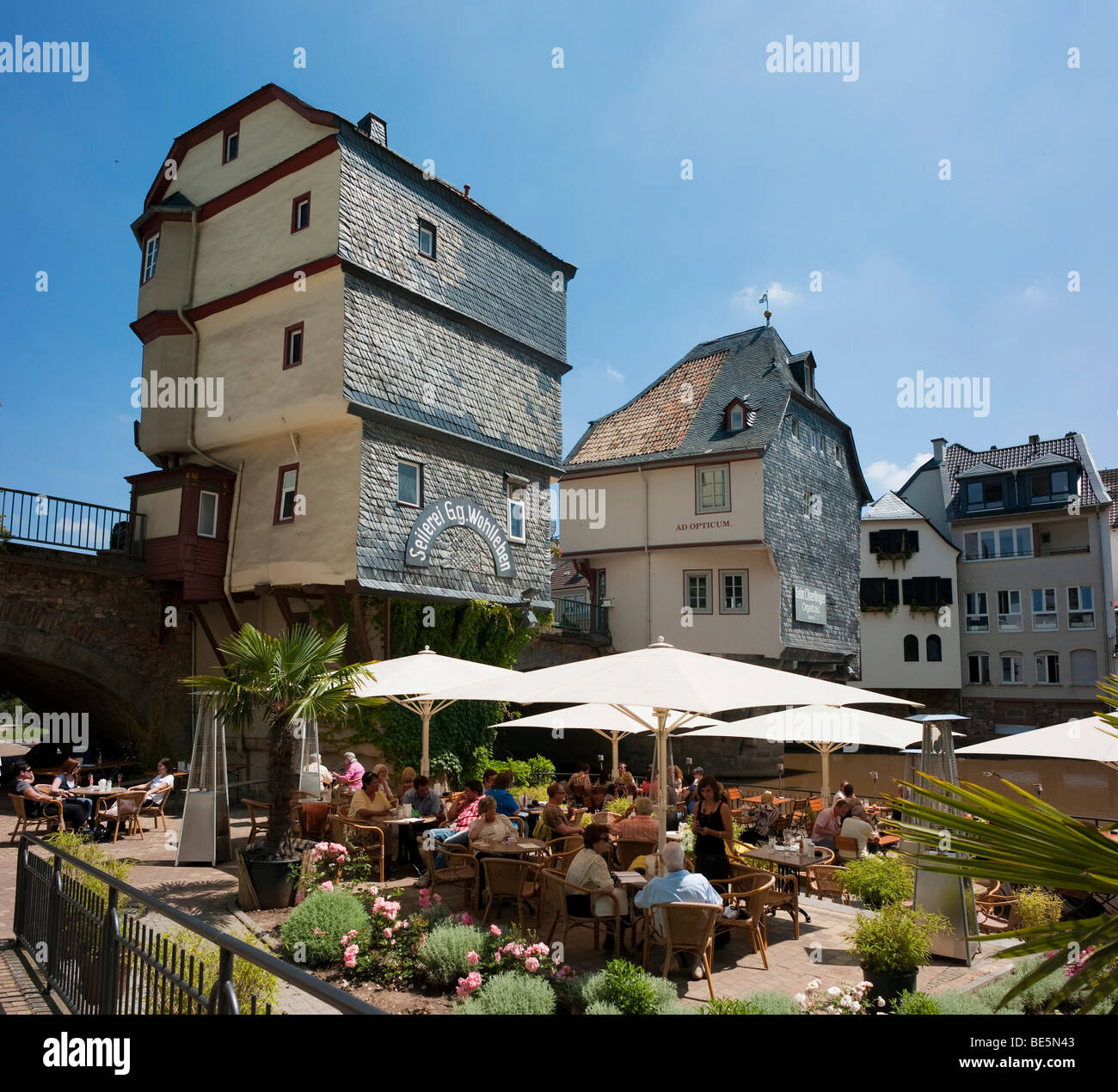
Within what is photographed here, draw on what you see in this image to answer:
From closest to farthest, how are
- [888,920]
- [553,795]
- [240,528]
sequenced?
[888,920] < [553,795] < [240,528]

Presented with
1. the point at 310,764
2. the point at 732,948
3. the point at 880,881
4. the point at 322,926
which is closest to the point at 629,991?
the point at 732,948

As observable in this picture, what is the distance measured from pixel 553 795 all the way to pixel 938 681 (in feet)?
117

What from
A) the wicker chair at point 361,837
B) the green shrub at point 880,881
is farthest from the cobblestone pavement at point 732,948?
the wicker chair at point 361,837

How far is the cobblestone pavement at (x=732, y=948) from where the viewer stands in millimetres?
7410

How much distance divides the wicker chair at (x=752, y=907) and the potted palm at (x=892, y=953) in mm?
1142

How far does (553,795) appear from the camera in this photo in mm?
12594

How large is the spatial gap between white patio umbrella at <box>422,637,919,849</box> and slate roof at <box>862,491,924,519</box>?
3714cm

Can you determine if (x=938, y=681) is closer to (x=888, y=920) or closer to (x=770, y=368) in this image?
(x=770, y=368)

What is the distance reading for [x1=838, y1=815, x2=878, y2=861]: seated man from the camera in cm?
1214

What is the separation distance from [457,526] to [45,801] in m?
10.7

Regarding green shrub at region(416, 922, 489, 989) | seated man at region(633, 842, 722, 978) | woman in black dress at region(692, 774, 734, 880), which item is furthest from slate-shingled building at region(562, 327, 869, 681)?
green shrub at region(416, 922, 489, 989)

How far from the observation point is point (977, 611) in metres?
44.6
